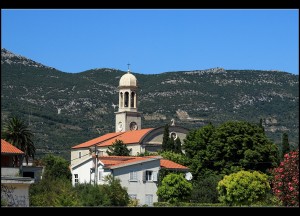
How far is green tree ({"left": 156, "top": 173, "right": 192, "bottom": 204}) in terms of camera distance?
46.5 m

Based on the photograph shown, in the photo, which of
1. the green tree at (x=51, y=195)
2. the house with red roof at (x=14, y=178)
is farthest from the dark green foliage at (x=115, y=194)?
the house with red roof at (x=14, y=178)

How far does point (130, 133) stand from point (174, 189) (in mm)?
38738

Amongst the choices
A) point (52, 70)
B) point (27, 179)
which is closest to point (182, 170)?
point (27, 179)

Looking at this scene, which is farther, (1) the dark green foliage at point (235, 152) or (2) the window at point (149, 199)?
(1) the dark green foliage at point (235, 152)

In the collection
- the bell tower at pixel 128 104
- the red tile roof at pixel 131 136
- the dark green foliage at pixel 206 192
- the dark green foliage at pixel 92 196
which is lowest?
the dark green foliage at pixel 92 196

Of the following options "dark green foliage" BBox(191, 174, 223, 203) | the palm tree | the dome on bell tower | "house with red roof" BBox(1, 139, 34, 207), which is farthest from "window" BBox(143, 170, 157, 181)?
the dome on bell tower

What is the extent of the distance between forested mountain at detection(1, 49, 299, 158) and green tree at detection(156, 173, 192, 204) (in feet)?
234

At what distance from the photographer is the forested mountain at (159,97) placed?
128 m

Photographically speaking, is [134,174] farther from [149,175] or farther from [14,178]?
[14,178]

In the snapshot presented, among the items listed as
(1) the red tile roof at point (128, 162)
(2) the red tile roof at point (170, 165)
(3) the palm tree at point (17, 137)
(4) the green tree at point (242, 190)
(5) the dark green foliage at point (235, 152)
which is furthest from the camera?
(5) the dark green foliage at point (235, 152)

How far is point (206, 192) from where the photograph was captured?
48.3 metres

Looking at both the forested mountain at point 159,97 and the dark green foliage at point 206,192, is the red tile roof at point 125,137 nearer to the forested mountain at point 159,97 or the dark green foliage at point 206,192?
the dark green foliage at point 206,192

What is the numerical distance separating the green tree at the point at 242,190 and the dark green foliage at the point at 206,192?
5.70 ft
